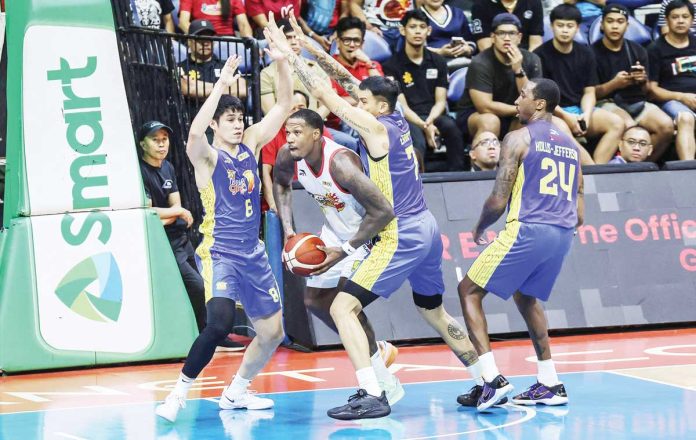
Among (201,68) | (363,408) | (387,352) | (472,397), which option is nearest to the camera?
(363,408)

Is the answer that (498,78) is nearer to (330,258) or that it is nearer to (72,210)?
(72,210)

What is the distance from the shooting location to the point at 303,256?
7.68 meters

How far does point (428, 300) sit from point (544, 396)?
1025 mm

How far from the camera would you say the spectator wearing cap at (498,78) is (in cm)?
1250

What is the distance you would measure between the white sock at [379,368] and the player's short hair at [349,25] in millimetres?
4927

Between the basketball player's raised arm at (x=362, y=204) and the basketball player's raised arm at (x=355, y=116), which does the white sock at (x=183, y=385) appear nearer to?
the basketball player's raised arm at (x=362, y=204)

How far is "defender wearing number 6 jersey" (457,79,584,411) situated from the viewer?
7785 mm

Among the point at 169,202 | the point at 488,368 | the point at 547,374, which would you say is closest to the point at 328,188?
the point at 488,368

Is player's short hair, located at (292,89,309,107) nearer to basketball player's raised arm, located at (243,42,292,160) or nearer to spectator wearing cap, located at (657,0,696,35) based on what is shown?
basketball player's raised arm, located at (243,42,292,160)

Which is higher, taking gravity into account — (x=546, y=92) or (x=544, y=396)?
(x=546, y=92)

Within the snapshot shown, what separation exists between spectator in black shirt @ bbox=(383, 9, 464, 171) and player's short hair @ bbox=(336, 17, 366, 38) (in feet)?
2.52

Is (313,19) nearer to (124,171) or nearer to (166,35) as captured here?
(166,35)

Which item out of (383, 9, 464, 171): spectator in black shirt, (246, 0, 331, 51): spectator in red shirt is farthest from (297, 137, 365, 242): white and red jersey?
(246, 0, 331, 51): spectator in red shirt

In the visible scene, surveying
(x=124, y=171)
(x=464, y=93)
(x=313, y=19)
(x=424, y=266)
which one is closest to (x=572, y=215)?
(x=424, y=266)
